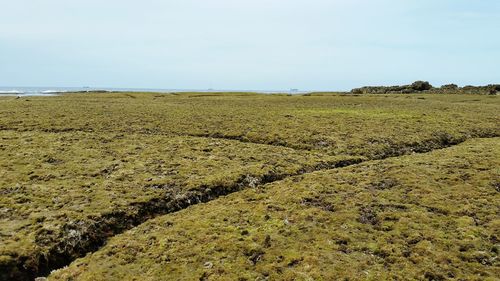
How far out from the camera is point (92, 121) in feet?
130

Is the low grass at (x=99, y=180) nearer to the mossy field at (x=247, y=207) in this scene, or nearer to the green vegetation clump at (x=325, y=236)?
the mossy field at (x=247, y=207)

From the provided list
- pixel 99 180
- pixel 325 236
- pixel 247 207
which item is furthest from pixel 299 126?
pixel 325 236

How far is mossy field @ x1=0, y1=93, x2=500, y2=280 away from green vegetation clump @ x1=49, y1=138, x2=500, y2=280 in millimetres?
59

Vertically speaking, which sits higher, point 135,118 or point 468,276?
point 135,118

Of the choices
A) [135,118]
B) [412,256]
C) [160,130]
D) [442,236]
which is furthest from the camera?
[135,118]

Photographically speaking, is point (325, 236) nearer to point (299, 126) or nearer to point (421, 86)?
point (299, 126)

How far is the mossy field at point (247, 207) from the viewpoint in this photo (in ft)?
44.5

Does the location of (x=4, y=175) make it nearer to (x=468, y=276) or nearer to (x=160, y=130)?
(x=160, y=130)

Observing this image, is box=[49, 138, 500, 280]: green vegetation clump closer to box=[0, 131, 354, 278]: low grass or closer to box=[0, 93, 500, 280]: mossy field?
box=[0, 93, 500, 280]: mossy field

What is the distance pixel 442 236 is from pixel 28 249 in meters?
15.1

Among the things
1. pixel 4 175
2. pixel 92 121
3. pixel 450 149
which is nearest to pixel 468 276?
pixel 450 149

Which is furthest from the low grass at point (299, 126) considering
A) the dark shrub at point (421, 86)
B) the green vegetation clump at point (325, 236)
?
the dark shrub at point (421, 86)

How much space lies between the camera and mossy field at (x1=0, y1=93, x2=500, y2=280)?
13570 mm

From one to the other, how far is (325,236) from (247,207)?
433 cm
